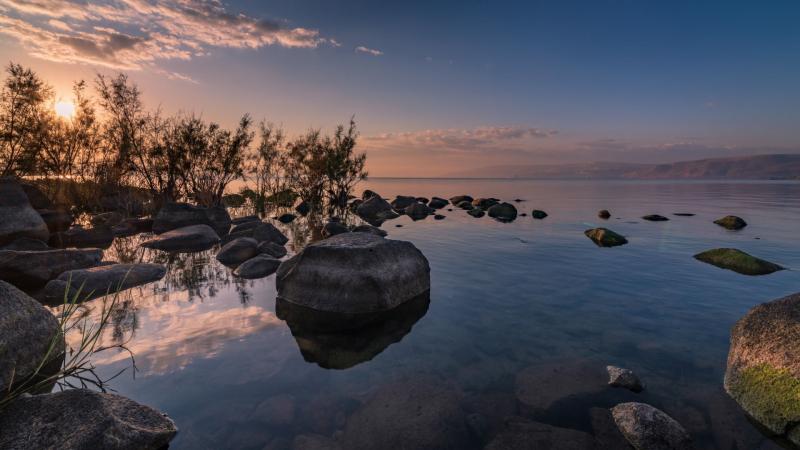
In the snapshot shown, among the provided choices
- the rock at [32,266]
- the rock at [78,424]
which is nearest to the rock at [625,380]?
the rock at [78,424]

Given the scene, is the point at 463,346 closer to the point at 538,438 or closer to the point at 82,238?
the point at 538,438

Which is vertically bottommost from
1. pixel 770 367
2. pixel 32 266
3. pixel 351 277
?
pixel 770 367

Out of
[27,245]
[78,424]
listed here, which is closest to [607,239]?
[78,424]

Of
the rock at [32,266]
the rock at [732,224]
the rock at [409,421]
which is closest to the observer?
the rock at [409,421]

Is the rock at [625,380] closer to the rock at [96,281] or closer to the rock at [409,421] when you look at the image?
the rock at [409,421]

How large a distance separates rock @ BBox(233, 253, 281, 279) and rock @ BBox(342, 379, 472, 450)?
971 centimetres

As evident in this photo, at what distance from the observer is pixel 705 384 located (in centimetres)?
745

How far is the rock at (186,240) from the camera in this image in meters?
20.0

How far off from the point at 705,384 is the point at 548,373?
305 centimetres

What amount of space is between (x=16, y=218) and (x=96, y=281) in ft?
31.7

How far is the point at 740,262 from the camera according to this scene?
16.8 m

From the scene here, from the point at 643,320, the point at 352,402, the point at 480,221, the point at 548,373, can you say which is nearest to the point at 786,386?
the point at 548,373

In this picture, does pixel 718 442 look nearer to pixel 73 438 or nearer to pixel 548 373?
pixel 548 373

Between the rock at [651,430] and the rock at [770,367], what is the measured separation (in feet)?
5.84
